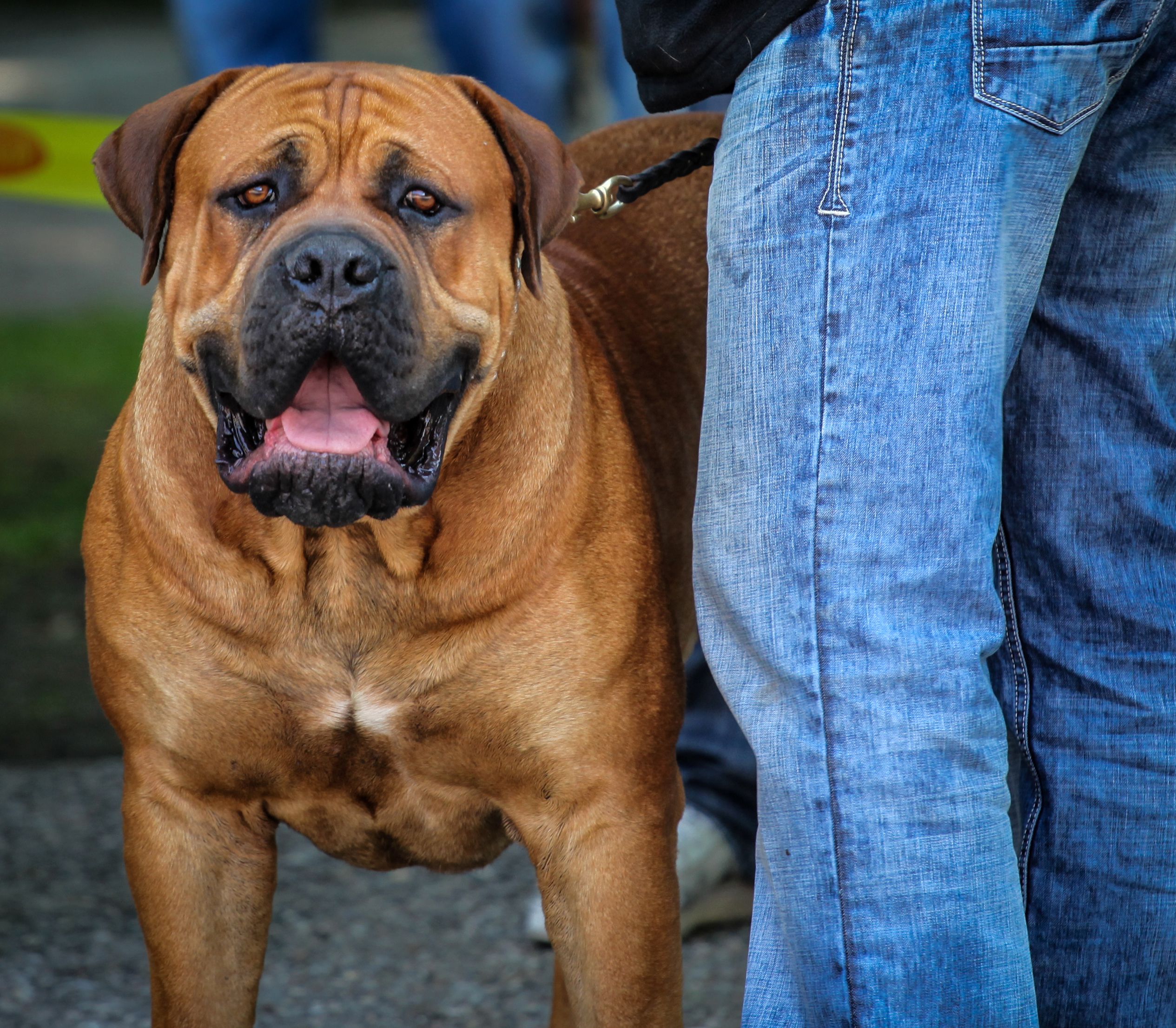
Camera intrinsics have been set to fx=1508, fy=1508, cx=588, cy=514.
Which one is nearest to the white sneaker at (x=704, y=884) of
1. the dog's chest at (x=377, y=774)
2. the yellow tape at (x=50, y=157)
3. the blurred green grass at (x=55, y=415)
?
the dog's chest at (x=377, y=774)

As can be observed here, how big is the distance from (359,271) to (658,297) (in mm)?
959

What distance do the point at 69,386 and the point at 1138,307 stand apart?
544cm

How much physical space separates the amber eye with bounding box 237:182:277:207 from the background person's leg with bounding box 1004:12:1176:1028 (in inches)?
43.2

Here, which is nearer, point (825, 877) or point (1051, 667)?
point (825, 877)

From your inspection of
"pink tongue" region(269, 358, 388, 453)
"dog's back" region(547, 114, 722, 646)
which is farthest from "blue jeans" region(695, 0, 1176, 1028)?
"dog's back" region(547, 114, 722, 646)

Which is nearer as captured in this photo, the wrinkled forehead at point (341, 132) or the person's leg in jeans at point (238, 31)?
the wrinkled forehead at point (341, 132)

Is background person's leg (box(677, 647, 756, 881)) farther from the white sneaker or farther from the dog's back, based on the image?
the dog's back

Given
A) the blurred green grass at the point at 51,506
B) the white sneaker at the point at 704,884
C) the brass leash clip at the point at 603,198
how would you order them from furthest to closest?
the blurred green grass at the point at 51,506, the white sneaker at the point at 704,884, the brass leash clip at the point at 603,198

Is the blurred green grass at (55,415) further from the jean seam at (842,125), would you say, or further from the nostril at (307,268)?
the jean seam at (842,125)

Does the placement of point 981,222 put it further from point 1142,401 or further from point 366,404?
point 366,404

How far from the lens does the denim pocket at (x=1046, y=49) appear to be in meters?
1.72

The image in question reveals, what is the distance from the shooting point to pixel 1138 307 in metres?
2.12

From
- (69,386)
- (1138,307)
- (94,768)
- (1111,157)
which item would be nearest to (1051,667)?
(1138,307)

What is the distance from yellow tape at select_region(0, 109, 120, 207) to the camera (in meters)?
4.75
